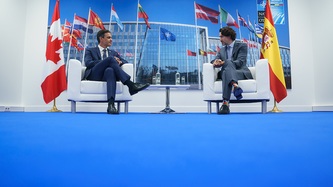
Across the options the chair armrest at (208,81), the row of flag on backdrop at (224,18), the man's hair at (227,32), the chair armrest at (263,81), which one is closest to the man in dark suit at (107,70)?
the chair armrest at (208,81)

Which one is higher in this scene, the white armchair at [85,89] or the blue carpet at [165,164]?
the white armchair at [85,89]

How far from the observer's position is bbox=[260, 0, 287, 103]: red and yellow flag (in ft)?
13.5

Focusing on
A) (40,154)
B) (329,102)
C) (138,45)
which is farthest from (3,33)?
(329,102)

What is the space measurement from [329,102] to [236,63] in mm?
2403

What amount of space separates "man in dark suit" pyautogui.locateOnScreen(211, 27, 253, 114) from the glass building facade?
123 cm

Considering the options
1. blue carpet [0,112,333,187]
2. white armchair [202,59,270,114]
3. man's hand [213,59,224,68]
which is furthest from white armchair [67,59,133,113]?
blue carpet [0,112,333,187]

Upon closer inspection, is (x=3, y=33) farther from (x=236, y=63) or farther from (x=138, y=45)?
(x=236, y=63)

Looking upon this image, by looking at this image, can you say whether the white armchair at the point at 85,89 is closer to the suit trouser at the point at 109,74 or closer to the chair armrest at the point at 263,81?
the suit trouser at the point at 109,74

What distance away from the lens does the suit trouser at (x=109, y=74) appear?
3004mm

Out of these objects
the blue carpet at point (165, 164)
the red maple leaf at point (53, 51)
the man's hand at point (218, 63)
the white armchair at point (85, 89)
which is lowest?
the blue carpet at point (165, 164)

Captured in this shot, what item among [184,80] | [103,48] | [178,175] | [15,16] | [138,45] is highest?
[15,16]

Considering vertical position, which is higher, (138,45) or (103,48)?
(138,45)

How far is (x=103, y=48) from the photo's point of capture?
3.54 m

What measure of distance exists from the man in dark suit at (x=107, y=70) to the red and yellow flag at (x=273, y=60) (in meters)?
2.23
